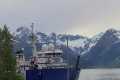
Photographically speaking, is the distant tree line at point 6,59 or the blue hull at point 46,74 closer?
the distant tree line at point 6,59

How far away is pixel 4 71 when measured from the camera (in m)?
56.3

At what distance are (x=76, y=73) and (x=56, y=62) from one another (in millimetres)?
13104

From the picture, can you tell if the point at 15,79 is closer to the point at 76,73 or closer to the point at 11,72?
the point at 11,72

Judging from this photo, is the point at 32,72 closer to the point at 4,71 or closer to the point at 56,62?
the point at 4,71

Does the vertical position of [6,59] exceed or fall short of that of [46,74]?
it exceeds it

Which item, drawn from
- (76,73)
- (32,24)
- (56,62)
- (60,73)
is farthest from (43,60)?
(60,73)

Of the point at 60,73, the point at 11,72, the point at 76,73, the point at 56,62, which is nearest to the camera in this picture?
the point at 11,72

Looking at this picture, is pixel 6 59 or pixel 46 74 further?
pixel 46 74

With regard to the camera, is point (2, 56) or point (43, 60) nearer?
point (2, 56)

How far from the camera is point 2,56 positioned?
57.3m

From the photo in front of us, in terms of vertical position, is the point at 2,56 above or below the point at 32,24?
below

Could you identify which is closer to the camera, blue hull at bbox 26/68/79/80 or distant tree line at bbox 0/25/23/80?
distant tree line at bbox 0/25/23/80

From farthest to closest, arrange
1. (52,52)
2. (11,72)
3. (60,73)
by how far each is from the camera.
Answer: (52,52) → (60,73) → (11,72)

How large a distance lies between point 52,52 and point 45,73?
2780 centimetres
